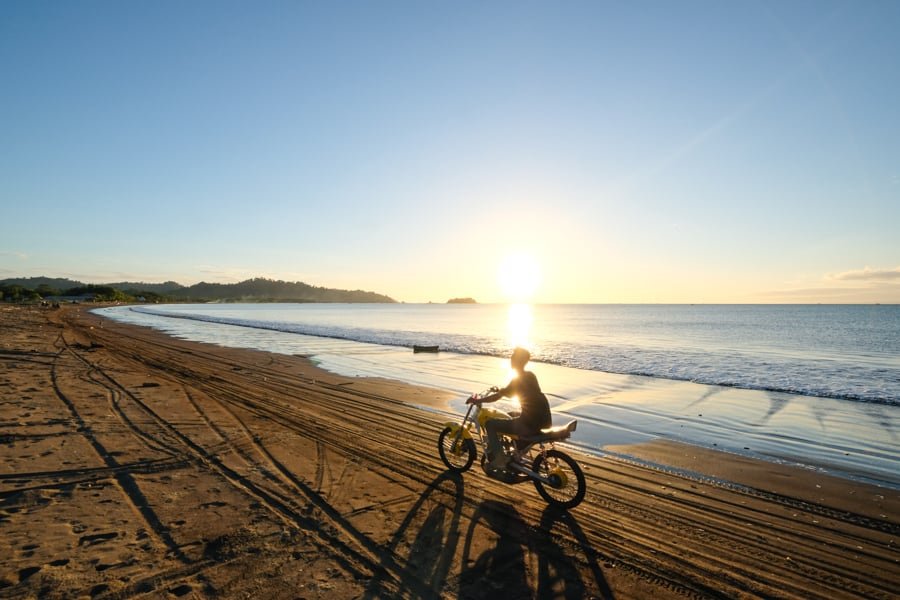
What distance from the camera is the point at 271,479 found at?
24.9 ft

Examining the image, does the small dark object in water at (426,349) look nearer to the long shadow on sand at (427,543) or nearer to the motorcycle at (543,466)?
the motorcycle at (543,466)

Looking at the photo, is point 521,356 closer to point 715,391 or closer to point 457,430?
point 457,430

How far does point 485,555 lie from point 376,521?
163 cm

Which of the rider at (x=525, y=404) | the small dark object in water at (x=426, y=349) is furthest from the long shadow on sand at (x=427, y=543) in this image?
the small dark object in water at (x=426, y=349)

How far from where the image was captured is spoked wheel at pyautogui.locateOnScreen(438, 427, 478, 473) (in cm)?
830

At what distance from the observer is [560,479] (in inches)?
272

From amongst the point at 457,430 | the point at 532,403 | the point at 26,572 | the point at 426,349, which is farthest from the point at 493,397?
the point at 426,349

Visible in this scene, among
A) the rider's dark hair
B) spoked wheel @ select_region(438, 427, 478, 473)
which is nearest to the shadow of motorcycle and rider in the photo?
spoked wheel @ select_region(438, 427, 478, 473)

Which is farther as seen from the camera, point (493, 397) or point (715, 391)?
point (715, 391)

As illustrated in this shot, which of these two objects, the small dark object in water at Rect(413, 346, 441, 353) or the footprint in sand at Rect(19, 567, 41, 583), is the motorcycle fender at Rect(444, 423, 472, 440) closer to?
the footprint in sand at Rect(19, 567, 41, 583)

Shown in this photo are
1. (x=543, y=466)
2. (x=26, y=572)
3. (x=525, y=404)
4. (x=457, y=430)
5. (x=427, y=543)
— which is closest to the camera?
(x=26, y=572)

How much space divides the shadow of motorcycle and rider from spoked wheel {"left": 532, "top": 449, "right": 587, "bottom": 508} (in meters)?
0.21

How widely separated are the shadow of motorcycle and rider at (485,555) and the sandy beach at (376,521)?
0.03 metres

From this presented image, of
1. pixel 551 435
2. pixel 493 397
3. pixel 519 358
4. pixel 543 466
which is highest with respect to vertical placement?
pixel 519 358
